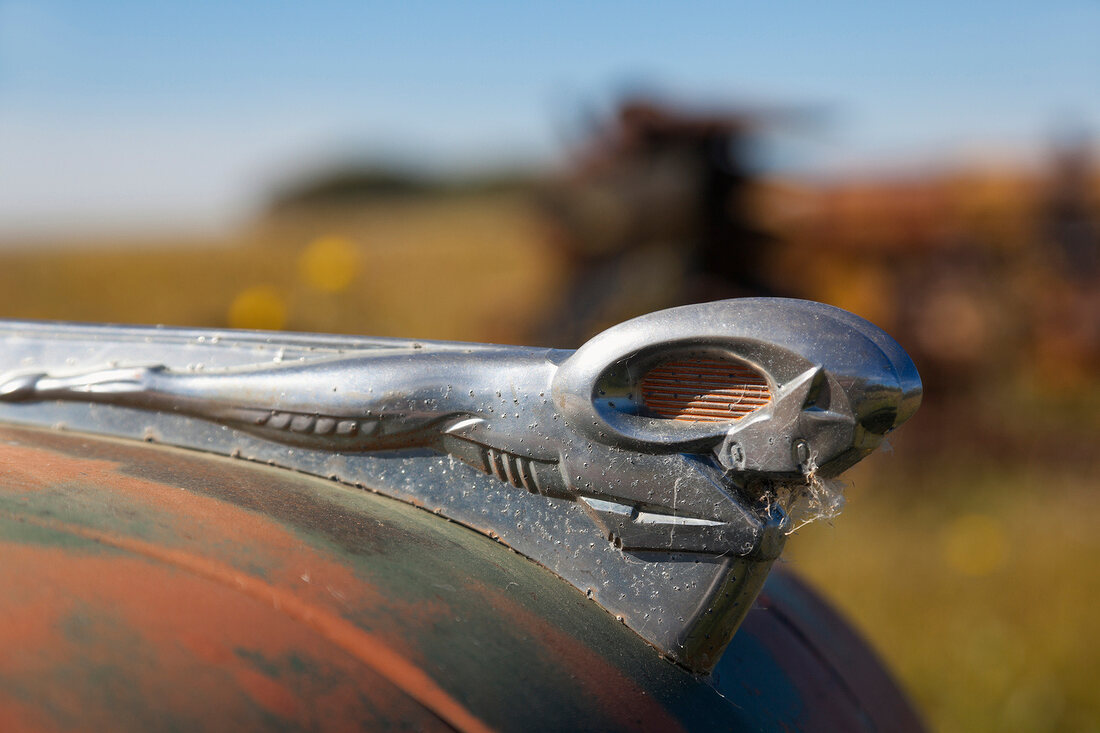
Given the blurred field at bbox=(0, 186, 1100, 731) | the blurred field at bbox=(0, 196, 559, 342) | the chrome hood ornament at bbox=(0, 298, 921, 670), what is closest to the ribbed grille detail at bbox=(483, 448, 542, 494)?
the chrome hood ornament at bbox=(0, 298, 921, 670)

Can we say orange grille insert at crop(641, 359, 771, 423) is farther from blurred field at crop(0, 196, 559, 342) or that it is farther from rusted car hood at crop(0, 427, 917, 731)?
blurred field at crop(0, 196, 559, 342)

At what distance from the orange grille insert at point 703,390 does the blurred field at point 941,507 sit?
0.67 feet

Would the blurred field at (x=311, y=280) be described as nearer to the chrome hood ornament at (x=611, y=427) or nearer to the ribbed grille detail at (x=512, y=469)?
the chrome hood ornament at (x=611, y=427)

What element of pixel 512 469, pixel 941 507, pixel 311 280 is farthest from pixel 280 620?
pixel 941 507

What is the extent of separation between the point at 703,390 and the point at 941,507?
5.00m

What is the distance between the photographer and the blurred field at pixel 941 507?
11.5 ft

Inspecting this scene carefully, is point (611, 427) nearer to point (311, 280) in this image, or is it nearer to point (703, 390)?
point (703, 390)

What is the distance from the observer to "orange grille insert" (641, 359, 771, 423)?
0.95 m

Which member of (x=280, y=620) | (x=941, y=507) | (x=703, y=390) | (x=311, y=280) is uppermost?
(x=703, y=390)

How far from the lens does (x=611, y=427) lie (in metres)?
0.97

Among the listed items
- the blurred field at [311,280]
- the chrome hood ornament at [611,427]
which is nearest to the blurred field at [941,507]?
the blurred field at [311,280]

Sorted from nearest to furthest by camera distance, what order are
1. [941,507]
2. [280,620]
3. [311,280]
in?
[280,620]
[311,280]
[941,507]

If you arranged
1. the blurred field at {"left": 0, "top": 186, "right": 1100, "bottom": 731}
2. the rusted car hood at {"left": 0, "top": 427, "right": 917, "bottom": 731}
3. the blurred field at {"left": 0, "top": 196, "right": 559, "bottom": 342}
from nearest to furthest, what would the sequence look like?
the rusted car hood at {"left": 0, "top": 427, "right": 917, "bottom": 731}, the blurred field at {"left": 0, "top": 186, "right": 1100, "bottom": 731}, the blurred field at {"left": 0, "top": 196, "right": 559, "bottom": 342}

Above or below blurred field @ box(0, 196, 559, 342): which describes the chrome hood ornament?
above
